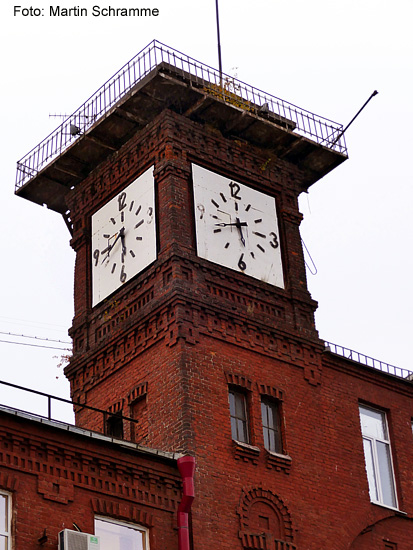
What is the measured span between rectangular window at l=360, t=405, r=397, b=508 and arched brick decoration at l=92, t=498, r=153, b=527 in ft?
20.2

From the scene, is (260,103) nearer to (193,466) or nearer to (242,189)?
(242,189)

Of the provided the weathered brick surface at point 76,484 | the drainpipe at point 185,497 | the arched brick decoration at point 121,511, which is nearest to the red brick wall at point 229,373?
the drainpipe at point 185,497

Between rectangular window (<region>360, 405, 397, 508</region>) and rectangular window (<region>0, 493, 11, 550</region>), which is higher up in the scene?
rectangular window (<region>360, 405, 397, 508</region>)

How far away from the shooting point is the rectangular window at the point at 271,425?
88.9 ft

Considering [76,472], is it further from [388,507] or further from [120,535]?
[388,507]

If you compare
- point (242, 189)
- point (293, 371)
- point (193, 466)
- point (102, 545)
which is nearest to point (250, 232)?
point (242, 189)

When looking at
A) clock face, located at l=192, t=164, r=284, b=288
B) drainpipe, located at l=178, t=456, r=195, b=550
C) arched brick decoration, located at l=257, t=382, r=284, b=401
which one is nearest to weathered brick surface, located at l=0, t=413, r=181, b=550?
drainpipe, located at l=178, t=456, r=195, b=550

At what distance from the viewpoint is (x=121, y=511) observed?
78.2 feet

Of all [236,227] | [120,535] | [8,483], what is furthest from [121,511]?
[236,227]

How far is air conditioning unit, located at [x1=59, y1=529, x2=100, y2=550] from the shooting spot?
2209 centimetres

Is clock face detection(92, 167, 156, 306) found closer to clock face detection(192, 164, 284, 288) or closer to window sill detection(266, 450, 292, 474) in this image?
clock face detection(192, 164, 284, 288)

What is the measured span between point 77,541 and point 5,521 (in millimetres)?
1262

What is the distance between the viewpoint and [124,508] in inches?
942

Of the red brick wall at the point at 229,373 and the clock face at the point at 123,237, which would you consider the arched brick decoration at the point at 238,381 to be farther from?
the clock face at the point at 123,237
